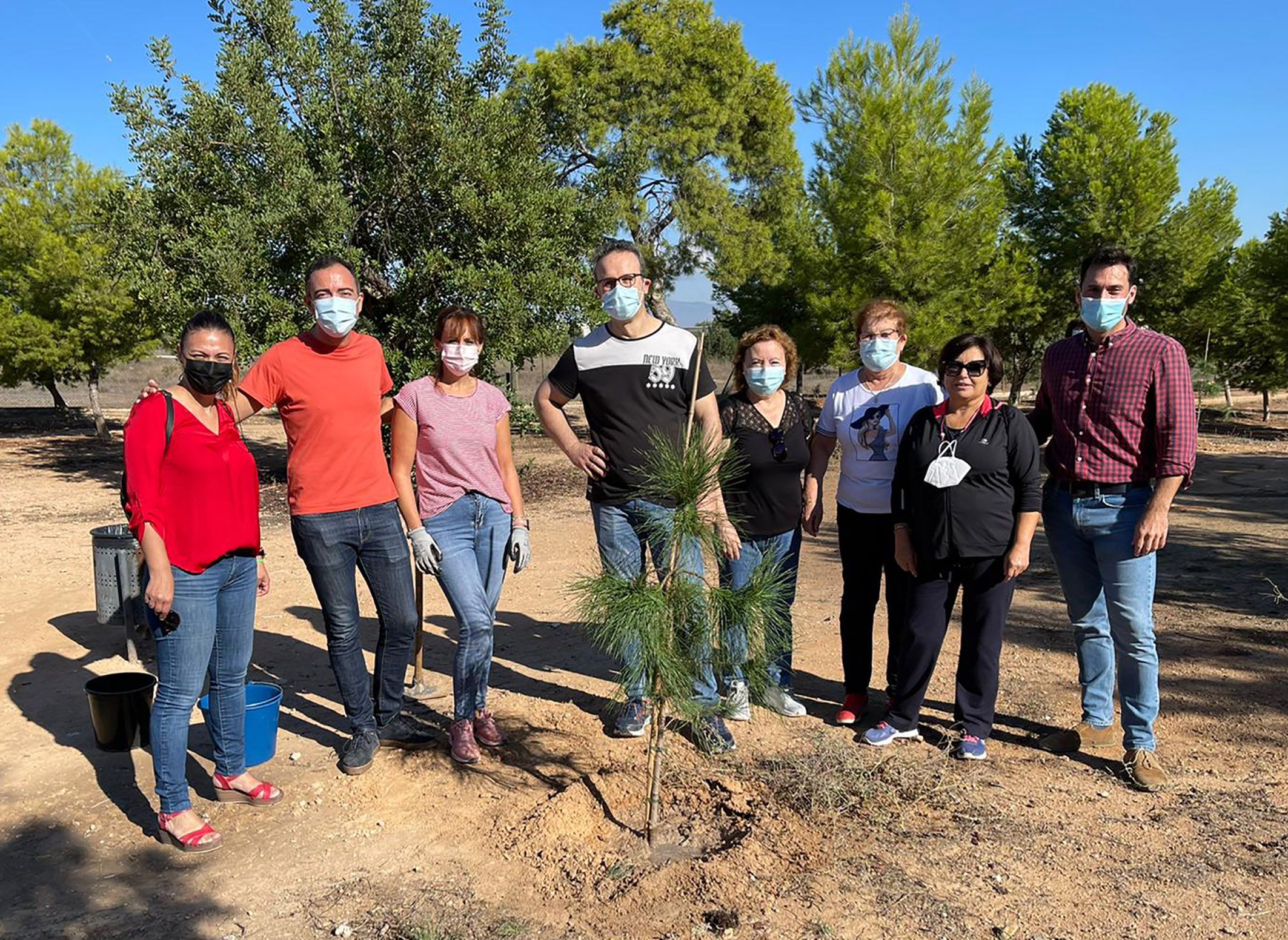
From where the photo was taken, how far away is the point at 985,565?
3580 millimetres

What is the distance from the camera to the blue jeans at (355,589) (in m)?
3.45

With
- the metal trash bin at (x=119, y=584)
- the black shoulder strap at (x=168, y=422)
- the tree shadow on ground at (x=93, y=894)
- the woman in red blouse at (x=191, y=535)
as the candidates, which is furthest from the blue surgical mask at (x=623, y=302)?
the metal trash bin at (x=119, y=584)

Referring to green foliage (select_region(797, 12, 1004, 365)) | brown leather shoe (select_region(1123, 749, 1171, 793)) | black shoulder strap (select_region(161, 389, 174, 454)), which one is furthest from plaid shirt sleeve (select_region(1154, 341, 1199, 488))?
green foliage (select_region(797, 12, 1004, 365))

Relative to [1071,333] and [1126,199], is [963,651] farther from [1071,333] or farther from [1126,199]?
[1126,199]

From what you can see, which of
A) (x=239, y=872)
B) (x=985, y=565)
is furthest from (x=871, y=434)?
(x=239, y=872)

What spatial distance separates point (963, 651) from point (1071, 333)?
1.38m

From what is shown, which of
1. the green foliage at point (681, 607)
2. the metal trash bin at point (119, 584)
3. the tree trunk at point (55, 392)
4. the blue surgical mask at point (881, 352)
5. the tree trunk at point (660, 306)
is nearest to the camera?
the green foliage at point (681, 607)

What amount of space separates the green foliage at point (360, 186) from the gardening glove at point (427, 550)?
23.6ft

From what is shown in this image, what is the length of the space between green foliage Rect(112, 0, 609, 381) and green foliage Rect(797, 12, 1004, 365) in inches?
327

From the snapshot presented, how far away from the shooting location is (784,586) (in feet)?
10.2

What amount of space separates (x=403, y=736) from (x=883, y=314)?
269cm

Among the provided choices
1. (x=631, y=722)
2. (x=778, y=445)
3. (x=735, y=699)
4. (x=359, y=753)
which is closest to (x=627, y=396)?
(x=778, y=445)

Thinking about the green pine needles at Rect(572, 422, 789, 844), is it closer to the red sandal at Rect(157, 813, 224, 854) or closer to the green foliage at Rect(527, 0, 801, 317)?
the red sandal at Rect(157, 813, 224, 854)

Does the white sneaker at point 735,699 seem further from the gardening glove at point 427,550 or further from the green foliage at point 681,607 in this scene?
the gardening glove at point 427,550
